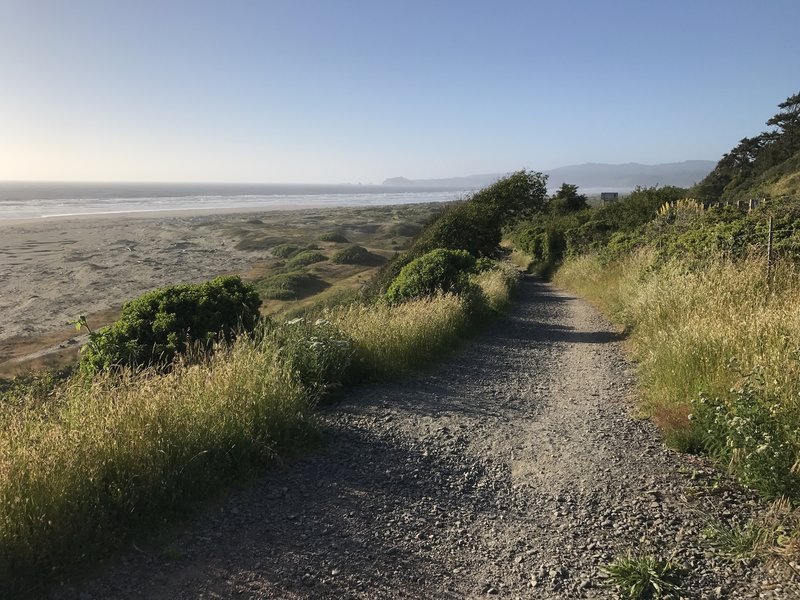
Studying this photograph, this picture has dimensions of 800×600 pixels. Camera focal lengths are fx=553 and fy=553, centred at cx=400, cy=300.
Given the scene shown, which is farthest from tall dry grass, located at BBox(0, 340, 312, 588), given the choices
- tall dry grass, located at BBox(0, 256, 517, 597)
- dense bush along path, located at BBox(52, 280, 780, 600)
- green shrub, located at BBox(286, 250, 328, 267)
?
green shrub, located at BBox(286, 250, 328, 267)

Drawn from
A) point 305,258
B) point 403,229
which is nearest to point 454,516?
point 305,258

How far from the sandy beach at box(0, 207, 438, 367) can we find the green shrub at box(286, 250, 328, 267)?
3.36 m

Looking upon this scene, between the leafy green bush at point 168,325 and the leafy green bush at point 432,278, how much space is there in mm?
4991

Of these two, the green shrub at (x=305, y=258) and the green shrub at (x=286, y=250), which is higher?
the green shrub at (x=286, y=250)

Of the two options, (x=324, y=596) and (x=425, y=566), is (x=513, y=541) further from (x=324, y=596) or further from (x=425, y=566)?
(x=324, y=596)

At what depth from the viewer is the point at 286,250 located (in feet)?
154

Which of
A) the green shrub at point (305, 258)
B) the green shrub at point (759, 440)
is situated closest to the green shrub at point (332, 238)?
the green shrub at point (305, 258)

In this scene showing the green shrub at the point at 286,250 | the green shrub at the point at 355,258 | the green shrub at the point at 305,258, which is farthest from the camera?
the green shrub at the point at 286,250

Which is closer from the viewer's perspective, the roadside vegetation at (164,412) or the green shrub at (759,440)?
the roadside vegetation at (164,412)

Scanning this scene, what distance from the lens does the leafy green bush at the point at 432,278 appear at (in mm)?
12594

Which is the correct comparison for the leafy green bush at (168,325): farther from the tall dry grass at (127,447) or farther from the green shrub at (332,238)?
the green shrub at (332,238)

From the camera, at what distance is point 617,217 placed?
84.3 ft

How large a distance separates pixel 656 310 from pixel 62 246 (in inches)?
1886

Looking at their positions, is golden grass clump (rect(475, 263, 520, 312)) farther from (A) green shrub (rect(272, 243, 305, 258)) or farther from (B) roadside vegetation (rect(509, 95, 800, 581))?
(A) green shrub (rect(272, 243, 305, 258))
